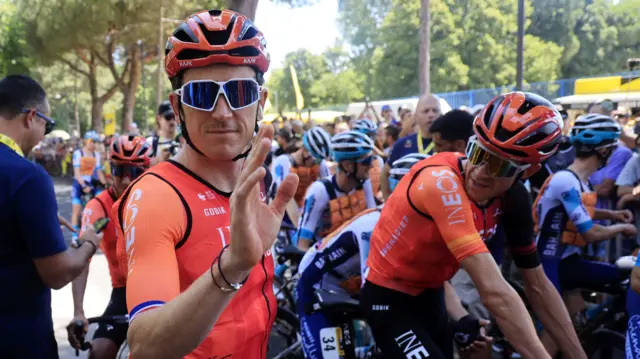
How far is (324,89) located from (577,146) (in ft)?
245

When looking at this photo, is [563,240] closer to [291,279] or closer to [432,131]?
[432,131]

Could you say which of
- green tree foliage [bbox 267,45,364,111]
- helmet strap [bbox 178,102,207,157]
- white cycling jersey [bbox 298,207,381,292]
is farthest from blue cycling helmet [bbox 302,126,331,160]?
green tree foliage [bbox 267,45,364,111]

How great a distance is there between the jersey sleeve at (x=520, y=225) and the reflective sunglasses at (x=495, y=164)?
455 mm

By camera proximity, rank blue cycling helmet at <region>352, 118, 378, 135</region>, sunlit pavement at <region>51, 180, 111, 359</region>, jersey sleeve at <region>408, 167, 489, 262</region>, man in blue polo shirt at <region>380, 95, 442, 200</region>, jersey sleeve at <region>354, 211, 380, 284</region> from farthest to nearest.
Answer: blue cycling helmet at <region>352, 118, 378, 135</region> < man in blue polo shirt at <region>380, 95, 442, 200</region> < sunlit pavement at <region>51, 180, 111, 359</region> < jersey sleeve at <region>354, 211, 380, 284</region> < jersey sleeve at <region>408, 167, 489, 262</region>

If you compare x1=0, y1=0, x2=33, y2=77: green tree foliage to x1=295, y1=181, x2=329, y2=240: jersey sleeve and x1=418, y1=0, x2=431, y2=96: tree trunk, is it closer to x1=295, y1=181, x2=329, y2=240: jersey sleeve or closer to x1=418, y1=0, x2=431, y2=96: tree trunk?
x1=418, y1=0, x2=431, y2=96: tree trunk

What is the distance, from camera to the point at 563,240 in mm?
5227

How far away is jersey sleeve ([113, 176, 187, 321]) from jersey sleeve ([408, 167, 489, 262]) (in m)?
1.36

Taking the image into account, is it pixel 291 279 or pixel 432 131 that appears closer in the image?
pixel 432 131

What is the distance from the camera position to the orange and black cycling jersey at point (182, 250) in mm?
1656

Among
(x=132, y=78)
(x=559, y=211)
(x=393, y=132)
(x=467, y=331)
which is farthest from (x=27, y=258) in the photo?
(x=132, y=78)

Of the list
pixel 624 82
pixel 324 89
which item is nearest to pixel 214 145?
pixel 624 82

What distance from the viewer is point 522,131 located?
271 cm

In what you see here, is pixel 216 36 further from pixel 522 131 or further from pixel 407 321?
pixel 407 321

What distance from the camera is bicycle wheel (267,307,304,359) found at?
5289 millimetres
